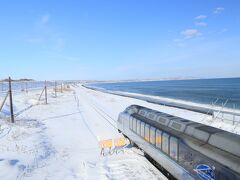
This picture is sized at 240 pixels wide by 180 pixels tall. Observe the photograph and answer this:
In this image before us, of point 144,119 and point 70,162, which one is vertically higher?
point 144,119

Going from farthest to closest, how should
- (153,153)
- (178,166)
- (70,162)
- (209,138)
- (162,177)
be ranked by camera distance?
(70,162) → (153,153) → (162,177) → (178,166) → (209,138)

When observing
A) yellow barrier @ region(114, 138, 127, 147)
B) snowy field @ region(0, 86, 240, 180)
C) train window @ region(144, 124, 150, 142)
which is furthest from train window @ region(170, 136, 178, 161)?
yellow barrier @ region(114, 138, 127, 147)

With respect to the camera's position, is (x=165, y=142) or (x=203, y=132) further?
(x=165, y=142)

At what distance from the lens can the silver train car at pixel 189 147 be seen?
6078 millimetres

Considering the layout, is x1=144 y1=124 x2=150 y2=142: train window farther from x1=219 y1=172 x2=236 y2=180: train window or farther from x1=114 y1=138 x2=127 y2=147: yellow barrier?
x1=219 y1=172 x2=236 y2=180: train window

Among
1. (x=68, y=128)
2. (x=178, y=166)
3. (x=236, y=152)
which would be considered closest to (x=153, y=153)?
(x=178, y=166)

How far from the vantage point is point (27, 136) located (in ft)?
55.4

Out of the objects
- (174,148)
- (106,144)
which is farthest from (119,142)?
(174,148)

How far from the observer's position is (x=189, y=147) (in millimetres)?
7562

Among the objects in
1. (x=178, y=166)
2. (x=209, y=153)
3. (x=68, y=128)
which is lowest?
(x=68, y=128)

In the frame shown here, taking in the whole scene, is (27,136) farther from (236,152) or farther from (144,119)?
(236,152)

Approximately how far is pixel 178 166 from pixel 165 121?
8.82 ft

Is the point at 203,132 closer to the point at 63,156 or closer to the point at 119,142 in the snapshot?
the point at 119,142

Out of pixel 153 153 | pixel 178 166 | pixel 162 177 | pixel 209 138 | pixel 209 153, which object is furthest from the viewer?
pixel 153 153
